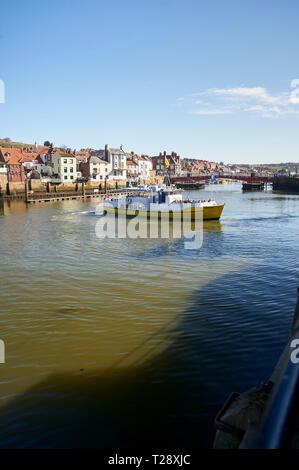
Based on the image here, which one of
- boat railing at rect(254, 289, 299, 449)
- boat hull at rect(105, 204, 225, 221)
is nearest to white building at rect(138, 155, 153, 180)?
boat hull at rect(105, 204, 225, 221)

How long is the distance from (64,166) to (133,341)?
91559 mm

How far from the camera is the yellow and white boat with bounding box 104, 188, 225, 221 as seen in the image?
39125 mm

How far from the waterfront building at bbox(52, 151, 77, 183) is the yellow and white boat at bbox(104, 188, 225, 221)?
5439 centimetres

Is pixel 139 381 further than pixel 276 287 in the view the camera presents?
No

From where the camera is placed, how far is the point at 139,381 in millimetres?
8195

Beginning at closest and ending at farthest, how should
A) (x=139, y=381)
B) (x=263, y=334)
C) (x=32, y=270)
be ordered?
(x=139, y=381) < (x=263, y=334) < (x=32, y=270)

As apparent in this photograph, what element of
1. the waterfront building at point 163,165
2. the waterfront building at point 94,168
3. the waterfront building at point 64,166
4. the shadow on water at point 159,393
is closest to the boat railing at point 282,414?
the shadow on water at point 159,393

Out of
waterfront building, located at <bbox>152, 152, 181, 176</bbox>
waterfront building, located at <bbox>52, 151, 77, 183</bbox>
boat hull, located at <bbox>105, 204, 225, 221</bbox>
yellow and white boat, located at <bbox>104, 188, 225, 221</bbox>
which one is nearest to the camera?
boat hull, located at <bbox>105, 204, 225, 221</bbox>

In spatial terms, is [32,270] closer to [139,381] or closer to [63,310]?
[63,310]

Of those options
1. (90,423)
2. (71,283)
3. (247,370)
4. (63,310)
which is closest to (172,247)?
(71,283)

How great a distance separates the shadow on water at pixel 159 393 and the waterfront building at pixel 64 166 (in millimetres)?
89636

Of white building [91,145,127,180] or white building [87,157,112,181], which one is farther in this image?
white building [91,145,127,180]

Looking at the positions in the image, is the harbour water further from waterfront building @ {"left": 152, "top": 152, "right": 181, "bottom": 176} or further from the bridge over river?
waterfront building @ {"left": 152, "top": 152, "right": 181, "bottom": 176}

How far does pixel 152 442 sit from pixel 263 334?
5670 millimetres
